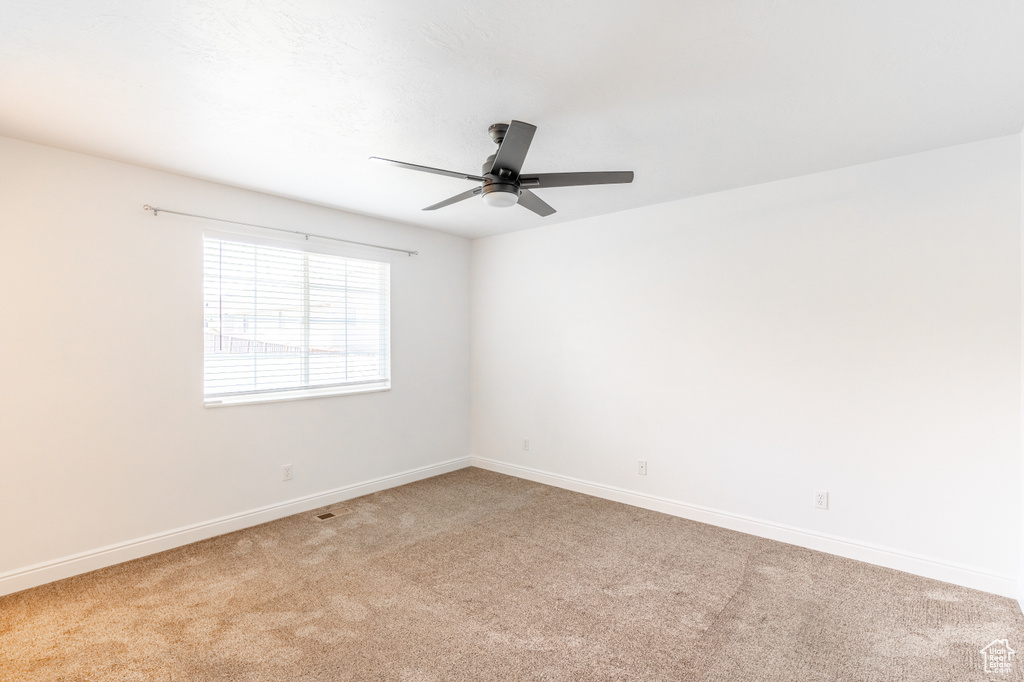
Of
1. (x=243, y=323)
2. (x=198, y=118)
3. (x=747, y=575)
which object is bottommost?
(x=747, y=575)

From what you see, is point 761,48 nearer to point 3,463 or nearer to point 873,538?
point 873,538

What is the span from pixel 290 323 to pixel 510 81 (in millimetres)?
2774

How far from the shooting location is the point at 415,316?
193 inches

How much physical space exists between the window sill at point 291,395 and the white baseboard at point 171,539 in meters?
0.81

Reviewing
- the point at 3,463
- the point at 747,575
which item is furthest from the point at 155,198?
the point at 747,575

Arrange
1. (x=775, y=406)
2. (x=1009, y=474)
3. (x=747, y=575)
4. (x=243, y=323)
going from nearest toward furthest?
(x=1009, y=474)
(x=747, y=575)
(x=775, y=406)
(x=243, y=323)

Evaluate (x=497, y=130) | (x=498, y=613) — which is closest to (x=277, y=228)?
(x=497, y=130)

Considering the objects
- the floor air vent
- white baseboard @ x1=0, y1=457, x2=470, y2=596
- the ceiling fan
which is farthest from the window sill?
the ceiling fan

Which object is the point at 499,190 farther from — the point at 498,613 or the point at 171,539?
the point at 171,539

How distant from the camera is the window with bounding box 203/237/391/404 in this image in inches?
141

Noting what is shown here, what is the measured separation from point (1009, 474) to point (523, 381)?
11.4 ft

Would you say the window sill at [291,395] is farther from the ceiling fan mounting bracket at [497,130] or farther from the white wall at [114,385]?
the ceiling fan mounting bracket at [497,130]

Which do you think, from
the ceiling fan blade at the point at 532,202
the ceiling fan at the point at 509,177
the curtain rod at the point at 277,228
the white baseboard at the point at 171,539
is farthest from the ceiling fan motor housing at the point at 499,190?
the white baseboard at the point at 171,539

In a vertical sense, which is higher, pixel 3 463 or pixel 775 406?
pixel 775 406
